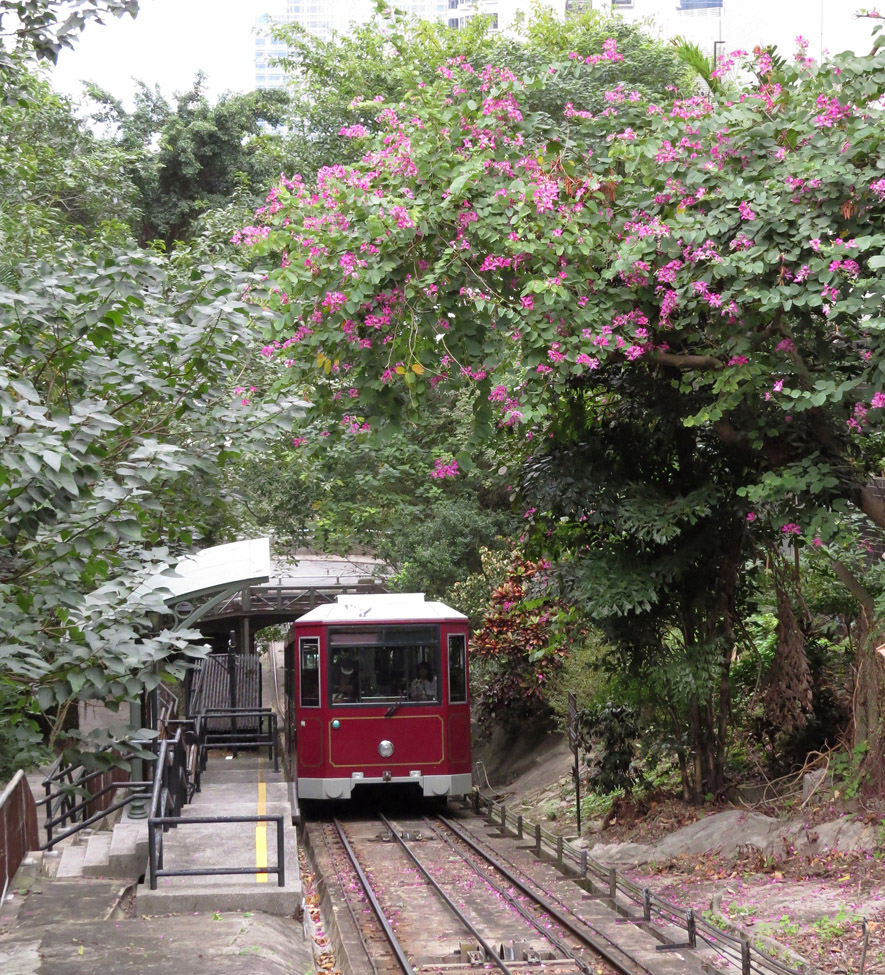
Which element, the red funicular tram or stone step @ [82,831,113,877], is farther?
the red funicular tram

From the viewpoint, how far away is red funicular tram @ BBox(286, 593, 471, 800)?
1595 centimetres

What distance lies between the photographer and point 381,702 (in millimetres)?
16125

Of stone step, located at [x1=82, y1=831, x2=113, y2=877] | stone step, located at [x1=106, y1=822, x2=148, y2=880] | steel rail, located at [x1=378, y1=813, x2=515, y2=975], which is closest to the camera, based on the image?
steel rail, located at [x1=378, y1=813, x2=515, y2=975]

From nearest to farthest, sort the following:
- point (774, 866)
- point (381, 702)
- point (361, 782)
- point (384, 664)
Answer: point (774, 866) → point (361, 782) → point (381, 702) → point (384, 664)

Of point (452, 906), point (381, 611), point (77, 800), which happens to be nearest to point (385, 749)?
point (381, 611)

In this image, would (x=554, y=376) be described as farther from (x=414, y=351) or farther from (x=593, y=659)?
(x=593, y=659)

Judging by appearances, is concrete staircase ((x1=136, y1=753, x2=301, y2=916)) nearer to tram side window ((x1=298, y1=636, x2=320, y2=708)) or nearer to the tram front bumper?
the tram front bumper

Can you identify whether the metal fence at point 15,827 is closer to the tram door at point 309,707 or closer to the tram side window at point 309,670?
the tram door at point 309,707

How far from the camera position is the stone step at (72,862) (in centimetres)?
1074

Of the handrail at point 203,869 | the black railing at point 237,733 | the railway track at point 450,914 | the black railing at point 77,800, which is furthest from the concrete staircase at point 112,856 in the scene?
the black railing at point 237,733

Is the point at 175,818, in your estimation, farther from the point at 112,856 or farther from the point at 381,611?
the point at 381,611

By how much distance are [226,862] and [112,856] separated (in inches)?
46.3

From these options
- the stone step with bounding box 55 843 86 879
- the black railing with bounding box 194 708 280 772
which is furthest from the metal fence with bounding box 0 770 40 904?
the black railing with bounding box 194 708 280 772

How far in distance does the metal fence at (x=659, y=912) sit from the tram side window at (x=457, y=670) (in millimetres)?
2714
